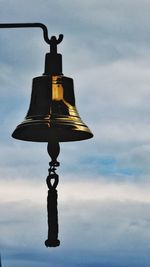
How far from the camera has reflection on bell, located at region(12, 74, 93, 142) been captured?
1215cm

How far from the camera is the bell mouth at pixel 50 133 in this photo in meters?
12.2

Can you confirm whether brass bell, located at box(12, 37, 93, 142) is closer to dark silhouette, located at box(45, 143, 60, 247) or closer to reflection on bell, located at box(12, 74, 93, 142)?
reflection on bell, located at box(12, 74, 93, 142)

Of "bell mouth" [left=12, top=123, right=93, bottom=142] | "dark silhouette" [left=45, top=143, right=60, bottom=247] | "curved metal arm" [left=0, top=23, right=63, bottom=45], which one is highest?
"curved metal arm" [left=0, top=23, right=63, bottom=45]

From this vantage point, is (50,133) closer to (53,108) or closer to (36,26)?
(53,108)

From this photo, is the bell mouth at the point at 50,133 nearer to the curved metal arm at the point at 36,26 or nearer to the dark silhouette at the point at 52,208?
the dark silhouette at the point at 52,208

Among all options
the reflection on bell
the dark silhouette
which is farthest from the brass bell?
the dark silhouette

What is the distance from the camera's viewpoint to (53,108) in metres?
12.3

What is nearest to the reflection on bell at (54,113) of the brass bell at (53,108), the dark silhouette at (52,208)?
the brass bell at (53,108)

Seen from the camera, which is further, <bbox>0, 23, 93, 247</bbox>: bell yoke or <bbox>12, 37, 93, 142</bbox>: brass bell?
<bbox>12, 37, 93, 142</bbox>: brass bell

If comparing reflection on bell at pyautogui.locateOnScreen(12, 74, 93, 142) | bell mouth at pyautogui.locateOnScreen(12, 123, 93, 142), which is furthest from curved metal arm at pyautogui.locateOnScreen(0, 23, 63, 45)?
bell mouth at pyautogui.locateOnScreen(12, 123, 93, 142)

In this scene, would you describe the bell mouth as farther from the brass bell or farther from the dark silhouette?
the dark silhouette

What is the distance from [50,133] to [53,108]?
43cm

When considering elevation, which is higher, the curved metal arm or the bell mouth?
the curved metal arm

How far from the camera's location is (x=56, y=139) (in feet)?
39.8
